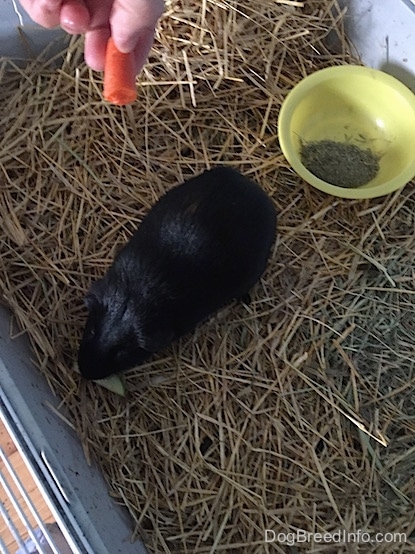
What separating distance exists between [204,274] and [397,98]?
122 centimetres

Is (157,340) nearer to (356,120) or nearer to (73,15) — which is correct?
(73,15)

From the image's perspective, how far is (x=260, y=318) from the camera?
2631 mm

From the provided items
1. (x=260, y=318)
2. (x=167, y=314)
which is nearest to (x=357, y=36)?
(x=260, y=318)

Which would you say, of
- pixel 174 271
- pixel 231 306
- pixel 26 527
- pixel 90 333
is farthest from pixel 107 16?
pixel 26 527

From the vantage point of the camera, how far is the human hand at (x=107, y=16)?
165 cm

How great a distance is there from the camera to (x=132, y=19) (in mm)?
1688

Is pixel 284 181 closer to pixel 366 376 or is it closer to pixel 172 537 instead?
pixel 366 376

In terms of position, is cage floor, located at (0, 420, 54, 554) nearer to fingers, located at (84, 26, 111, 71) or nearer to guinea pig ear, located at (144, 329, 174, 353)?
guinea pig ear, located at (144, 329, 174, 353)

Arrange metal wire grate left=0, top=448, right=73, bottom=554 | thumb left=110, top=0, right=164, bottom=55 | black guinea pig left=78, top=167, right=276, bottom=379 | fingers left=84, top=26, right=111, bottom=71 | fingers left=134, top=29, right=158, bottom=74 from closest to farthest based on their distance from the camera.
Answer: thumb left=110, top=0, right=164, bottom=55 → metal wire grate left=0, top=448, right=73, bottom=554 → fingers left=134, top=29, right=158, bottom=74 → fingers left=84, top=26, right=111, bottom=71 → black guinea pig left=78, top=167, right=276, bottom=379

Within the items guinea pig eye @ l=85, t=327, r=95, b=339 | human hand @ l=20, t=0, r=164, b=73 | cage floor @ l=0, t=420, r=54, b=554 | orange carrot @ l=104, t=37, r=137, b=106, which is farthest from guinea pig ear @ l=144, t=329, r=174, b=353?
human hand @ l=20, t=0, r=164, b=73

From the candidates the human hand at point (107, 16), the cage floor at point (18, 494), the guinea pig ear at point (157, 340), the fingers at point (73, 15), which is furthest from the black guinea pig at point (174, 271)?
the fingers at point (73, 15)

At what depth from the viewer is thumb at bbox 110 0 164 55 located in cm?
164

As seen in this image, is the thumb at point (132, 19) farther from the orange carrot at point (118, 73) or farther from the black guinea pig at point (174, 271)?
the black guinea pig at point (174, 271)

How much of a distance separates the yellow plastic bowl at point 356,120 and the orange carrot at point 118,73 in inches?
33.0
